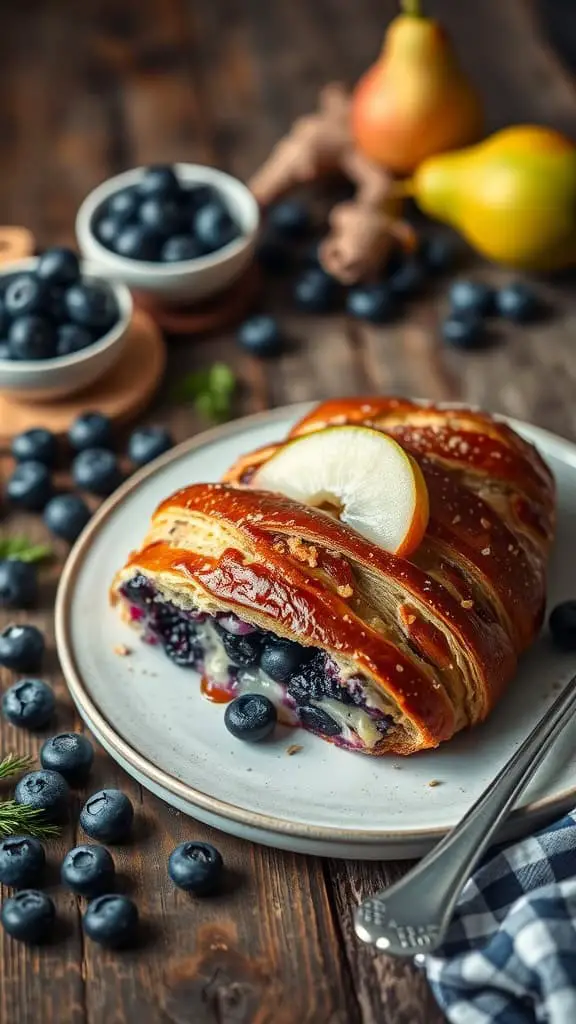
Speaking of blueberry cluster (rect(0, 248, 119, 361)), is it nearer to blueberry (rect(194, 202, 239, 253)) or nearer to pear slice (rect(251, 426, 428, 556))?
blueberry (rect(194, 202, 239, 253))

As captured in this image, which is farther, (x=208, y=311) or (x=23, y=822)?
(x=208, y=311)

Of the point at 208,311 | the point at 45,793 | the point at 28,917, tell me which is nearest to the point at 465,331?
the point at 208,311

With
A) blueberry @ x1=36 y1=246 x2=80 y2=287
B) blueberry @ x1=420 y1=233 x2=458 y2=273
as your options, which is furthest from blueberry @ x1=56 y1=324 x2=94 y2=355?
blueberry @ x1=420 y1=233 x2=458 y2=273

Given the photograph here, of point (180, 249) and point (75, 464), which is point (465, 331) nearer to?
point (180, 249)

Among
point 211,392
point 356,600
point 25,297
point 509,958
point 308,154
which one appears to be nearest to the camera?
point 509,958

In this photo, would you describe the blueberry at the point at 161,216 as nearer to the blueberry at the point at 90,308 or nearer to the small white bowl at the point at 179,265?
the small white bowl at the point at 179,265

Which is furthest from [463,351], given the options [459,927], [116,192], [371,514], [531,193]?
[459,927]

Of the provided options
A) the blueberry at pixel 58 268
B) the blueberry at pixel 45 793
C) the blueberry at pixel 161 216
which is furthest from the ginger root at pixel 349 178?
the blueberry at pixel 45 793
